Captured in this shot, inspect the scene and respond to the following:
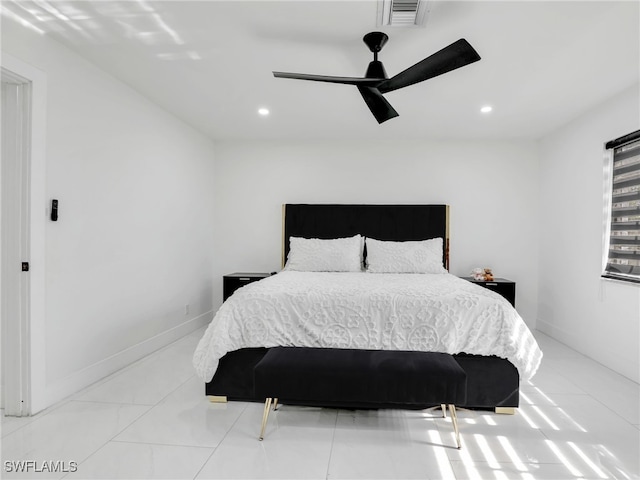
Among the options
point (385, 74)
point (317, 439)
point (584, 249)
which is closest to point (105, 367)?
point (317, 439)

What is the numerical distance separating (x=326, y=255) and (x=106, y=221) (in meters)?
2.11

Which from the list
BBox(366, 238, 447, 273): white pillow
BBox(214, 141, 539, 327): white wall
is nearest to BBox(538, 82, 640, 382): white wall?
BBox(214, 141, 539, 327): white wall

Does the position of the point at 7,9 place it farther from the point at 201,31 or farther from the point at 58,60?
the point at 201,31

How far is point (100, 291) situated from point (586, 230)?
4.32m

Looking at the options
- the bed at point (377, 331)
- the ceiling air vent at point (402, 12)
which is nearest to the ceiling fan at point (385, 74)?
the ceiling air vent at point (402, 12)

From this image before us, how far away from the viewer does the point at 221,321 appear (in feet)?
7.90

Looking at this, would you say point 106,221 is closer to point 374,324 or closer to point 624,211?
point 374,324

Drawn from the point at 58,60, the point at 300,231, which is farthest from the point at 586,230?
the point at 58,60

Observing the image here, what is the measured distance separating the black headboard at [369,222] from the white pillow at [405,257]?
309 mm

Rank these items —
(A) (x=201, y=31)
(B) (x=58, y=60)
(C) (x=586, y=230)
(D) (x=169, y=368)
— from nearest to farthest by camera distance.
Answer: (A) (x=201, y=31) → (B) (x=58, y=60) → (D) (x=169, y=368) → (C) (x=586, y=230)

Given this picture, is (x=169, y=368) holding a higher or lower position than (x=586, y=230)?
lower

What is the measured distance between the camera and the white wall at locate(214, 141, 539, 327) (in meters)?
4.59

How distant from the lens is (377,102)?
251 centimetres

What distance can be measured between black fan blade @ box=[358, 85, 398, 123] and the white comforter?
1.23m
